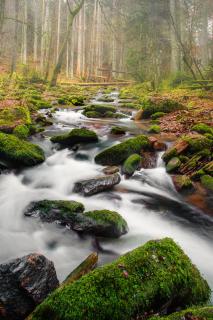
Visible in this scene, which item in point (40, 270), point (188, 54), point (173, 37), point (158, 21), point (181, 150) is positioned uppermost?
point (158, 21)

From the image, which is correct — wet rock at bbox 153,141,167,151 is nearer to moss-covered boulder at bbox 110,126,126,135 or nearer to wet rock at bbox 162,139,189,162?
wet rock at bbox 162,139,189,162

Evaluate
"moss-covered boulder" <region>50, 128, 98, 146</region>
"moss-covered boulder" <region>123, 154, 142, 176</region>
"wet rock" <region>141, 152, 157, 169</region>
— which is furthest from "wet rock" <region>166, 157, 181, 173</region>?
"moss-covered boulder" <region>50, 128, 98, 146</region>

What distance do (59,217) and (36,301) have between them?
1996 millimetres

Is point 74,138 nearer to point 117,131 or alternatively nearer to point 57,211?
point 117,131

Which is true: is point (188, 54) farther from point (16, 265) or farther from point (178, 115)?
point (16, 265)

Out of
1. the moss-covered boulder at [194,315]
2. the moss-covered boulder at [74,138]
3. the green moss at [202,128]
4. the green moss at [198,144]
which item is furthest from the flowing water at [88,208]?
the green moss at [202,128]

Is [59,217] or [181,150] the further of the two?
[181,150]

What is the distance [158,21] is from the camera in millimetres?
26328

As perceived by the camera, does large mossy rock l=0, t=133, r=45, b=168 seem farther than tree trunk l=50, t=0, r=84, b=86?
No

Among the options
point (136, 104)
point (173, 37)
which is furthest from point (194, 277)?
point (173, 37)

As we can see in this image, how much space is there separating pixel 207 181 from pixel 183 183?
17.5 inches

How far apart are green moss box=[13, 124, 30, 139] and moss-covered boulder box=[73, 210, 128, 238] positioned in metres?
4.91


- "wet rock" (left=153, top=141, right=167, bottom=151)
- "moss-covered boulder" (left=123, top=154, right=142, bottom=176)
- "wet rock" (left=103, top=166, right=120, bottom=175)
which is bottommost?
Answer: "wet rock" (left=103, top=166, right=120, bottom=175)

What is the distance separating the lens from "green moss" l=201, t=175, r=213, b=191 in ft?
21.3
